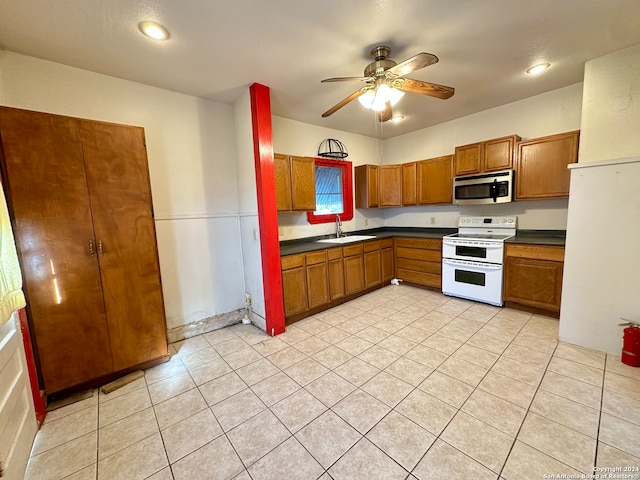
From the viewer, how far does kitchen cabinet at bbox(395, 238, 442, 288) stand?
386cm

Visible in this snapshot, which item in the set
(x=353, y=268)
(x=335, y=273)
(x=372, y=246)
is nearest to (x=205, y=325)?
(x=335, y=273)

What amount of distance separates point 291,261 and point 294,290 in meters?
0.36

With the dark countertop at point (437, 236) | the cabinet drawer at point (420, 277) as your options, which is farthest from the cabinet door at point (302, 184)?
the cabinet drawer at point (420, 277)

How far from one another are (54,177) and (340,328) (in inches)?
113

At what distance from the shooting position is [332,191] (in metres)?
4.33

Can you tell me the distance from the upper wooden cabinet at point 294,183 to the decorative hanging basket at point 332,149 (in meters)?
0.65

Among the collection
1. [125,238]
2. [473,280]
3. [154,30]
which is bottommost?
[473,280]

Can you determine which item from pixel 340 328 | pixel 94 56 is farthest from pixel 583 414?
pixel 94 56

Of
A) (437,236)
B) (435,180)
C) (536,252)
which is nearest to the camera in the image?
(536,252)

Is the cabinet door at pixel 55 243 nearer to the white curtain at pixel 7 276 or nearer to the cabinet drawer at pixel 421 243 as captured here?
the white curtain at pixel 7 276

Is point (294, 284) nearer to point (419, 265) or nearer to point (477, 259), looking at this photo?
point (419, 265)

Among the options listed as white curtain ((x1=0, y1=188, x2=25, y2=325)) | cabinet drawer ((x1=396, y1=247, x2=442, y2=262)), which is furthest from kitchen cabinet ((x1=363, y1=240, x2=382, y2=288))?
white curtain ((x1=0, y1=188, x2=25, y2=325))

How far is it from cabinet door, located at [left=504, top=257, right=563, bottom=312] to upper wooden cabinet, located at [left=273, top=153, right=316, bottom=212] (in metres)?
2.69

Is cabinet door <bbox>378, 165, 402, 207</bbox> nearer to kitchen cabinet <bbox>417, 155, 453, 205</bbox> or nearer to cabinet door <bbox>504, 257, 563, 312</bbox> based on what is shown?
kitchen cabinet <bbox>417, 155, 453, 205</bbox>
